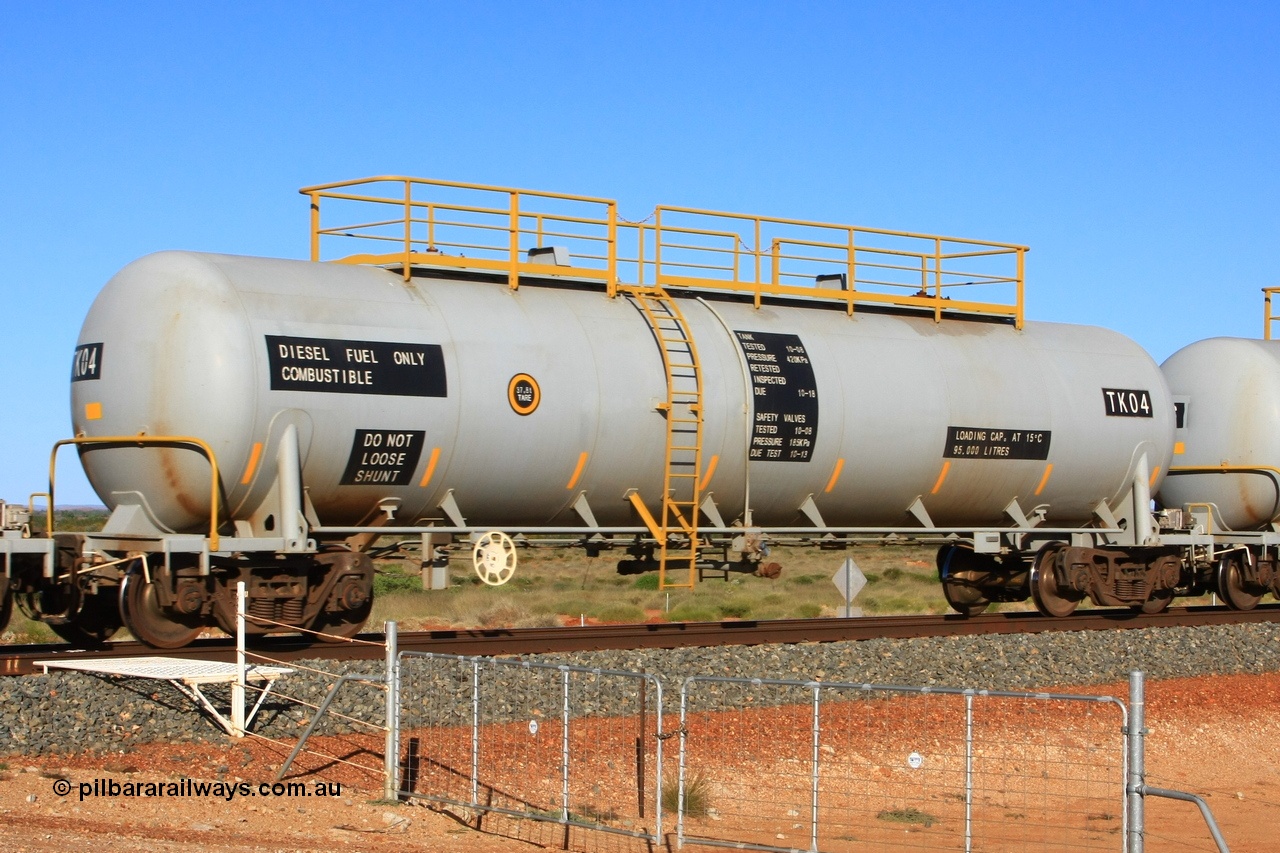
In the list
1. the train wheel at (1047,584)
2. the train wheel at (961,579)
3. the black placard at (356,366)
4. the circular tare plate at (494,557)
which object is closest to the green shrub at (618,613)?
the train wheel at (961,579)

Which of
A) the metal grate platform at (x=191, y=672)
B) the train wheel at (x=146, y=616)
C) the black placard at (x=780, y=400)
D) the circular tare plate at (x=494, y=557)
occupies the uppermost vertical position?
the black placard at (x=780, y=400)

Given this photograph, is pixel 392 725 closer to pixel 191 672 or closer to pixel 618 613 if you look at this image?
pixel 191 672

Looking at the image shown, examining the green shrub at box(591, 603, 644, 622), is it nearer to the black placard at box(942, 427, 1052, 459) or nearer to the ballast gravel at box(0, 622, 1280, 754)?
the black placard at box(942, 427, 1052, 459)

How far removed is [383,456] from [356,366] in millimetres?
943

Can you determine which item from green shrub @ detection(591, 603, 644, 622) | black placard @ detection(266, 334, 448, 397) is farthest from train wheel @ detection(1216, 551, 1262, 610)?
black placard @ detection(266, 334, 448, 397)

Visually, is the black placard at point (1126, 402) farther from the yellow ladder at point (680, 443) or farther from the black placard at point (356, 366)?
the black placard at point (356, 366)

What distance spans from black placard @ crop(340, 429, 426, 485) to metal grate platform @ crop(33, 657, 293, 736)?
2.72 metres

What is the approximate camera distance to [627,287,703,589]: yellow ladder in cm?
1673

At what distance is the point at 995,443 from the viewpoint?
19.3m

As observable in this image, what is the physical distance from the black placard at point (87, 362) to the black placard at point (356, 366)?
192 cm

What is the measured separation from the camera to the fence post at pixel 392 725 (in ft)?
36.0

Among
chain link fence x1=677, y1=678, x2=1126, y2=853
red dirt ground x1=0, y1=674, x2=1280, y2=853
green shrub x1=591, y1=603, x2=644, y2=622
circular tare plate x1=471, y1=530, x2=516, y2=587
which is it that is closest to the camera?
red dirt ground x1=0, y1=674, x2=1280, y2=853

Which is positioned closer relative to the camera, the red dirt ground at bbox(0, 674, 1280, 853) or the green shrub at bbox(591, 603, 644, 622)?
the red dirt ground at bbox(0, 674, 1280, 853)

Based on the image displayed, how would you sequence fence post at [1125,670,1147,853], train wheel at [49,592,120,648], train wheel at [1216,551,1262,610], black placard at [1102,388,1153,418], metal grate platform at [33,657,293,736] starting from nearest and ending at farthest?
fence post at [1125,670,1147,853] → metal grate platform at [33,657,293,736] → train wheel at [49,592,120,648] → black placard at [1102,388,1153,418] → train wheel at [1216,551,1262,610]
